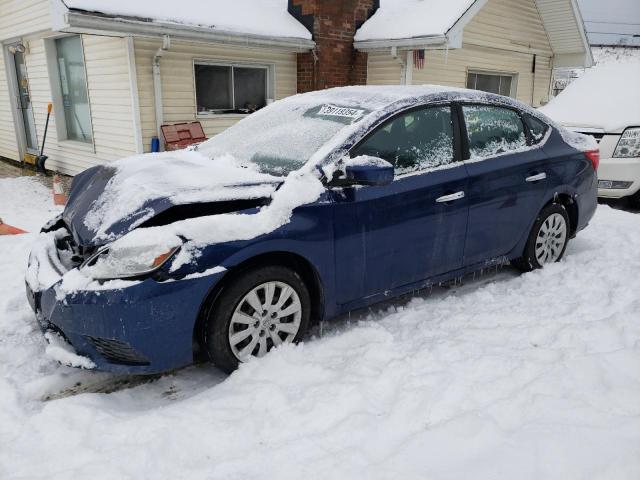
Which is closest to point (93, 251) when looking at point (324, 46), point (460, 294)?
point (460, 294)

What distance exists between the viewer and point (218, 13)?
880cm

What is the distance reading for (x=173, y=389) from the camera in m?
2.99

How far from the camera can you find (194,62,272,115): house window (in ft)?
30.7

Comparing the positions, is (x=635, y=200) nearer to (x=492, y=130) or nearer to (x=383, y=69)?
(x=492, y=130)

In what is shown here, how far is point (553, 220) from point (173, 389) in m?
3.45

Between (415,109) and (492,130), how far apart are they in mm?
835

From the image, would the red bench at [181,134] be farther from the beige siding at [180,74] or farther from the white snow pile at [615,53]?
the white snow pile at [615,53]

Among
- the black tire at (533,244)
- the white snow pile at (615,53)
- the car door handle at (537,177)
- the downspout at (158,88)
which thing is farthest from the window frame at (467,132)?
the white snow pile at (615,53)

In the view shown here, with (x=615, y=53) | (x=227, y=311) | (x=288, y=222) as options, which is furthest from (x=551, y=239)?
(x=615, y=53)

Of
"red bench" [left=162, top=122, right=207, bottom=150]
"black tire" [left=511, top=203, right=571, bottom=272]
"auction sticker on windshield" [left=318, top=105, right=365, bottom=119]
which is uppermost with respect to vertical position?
"auction sticker on windshield" [left=318, top=105, right=365, bottom=119]

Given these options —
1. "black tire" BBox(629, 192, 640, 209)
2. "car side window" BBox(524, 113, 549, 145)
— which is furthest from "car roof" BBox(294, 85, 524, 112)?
"black tire" BBox(629, 192, 640, 209)

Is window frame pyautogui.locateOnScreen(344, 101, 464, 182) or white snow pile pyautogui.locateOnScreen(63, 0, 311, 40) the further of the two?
white snow pile pyautogui.locateOnScreen(63, 0, 311, 40)

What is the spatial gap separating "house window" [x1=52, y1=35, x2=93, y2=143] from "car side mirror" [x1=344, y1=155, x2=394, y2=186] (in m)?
8.20

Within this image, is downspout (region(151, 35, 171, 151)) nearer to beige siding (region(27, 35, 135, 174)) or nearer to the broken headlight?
beige siding (region(27, 35, 135, 174))
